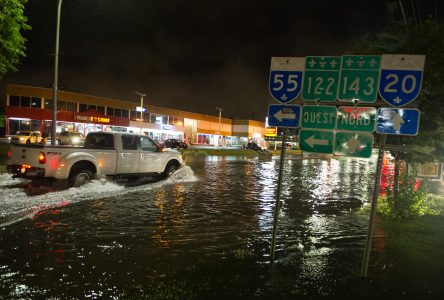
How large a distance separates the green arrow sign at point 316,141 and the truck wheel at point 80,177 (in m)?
8.71

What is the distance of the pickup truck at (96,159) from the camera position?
11.8 metres

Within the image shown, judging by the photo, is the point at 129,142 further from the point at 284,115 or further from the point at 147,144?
the point at 284,115

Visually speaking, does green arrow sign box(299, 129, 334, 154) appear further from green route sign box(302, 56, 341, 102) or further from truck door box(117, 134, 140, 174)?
truck door box(117, 134, 140, 174)

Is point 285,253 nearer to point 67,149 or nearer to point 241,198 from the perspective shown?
point 241,198

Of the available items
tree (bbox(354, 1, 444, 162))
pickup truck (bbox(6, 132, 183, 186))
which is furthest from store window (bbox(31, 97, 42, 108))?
tree (bbox(354, 1, 444, 162))

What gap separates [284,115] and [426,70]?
417cm

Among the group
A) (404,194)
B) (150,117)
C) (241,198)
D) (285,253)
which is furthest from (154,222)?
(150,117)

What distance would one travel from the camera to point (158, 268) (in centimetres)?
578

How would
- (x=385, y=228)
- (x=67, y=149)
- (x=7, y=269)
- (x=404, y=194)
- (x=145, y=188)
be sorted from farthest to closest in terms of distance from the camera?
(x=145, y=188) < (x=67, y=149) < (x=404, y=194) < (x=385, y=228) < (x=7, y=269)

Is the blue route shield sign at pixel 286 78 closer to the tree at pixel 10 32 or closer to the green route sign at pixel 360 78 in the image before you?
the green route sign at pixel 360 78

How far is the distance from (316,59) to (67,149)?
888cm

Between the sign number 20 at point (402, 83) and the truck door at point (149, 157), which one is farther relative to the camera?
the truck door at point (149, 157)

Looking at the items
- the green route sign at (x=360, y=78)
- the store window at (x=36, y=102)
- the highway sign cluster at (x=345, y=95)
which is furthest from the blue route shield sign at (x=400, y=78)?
the store window at (x=36, y=102)

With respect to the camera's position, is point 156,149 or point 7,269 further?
point 156,149
